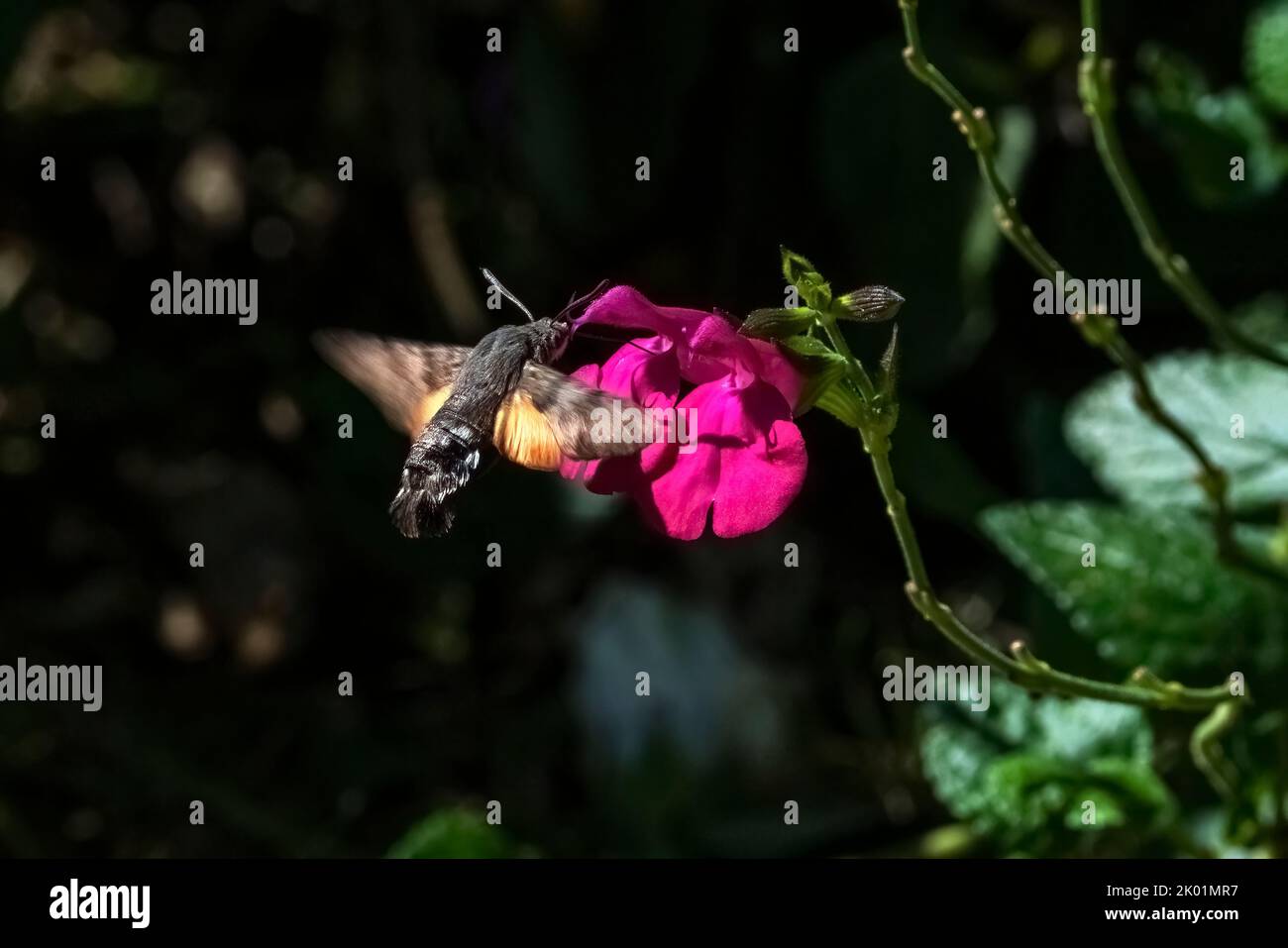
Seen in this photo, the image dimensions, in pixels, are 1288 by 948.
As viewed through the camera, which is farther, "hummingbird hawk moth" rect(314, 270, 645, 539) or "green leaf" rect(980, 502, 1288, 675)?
"green leaf" rect(980, 502, 1288, 675)

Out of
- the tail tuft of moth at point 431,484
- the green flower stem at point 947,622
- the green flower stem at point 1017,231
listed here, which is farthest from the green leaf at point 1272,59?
the tail tuft of moth at point 431,484

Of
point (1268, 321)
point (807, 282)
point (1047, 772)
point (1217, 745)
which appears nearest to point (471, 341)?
point (1268, 321)

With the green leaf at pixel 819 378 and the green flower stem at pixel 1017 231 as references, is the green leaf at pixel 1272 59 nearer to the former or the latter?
the green flower stem at pixel 1017 231

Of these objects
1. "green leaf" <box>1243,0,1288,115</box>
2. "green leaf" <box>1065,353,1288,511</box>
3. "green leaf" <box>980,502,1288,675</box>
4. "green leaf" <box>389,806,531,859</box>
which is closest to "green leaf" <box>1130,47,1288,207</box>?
"green leaf" <box>1243,0,1288,115</box>

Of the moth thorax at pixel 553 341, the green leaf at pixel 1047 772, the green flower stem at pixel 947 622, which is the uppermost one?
the moth thorax at pixel 553 341

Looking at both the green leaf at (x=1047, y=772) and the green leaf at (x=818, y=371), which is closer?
the green leaf at (x=818, y=371)

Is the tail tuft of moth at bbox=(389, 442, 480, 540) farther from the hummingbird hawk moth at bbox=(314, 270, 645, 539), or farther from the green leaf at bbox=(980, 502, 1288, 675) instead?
the green leaf at bbox=(980, 502, 1288, 675)

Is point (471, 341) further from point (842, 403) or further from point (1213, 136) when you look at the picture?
point (842, 403)

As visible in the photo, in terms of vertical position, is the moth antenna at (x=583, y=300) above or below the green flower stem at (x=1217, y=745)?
above

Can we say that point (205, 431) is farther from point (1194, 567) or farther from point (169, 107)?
point (1194, 567)
